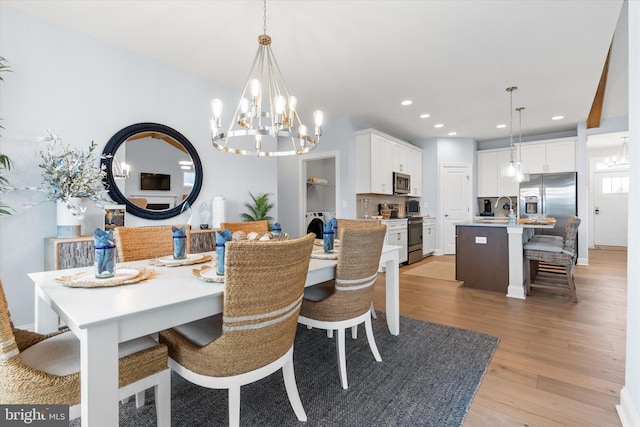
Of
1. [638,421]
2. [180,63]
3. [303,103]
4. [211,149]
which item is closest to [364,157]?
[303,103]

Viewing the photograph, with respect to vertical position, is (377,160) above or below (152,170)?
above

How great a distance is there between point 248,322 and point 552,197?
6747 millimetres

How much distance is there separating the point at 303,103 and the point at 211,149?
1.63 meters

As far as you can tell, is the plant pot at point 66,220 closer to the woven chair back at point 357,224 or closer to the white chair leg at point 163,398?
the white chair leg at point 163,398

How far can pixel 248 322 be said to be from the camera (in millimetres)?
1184

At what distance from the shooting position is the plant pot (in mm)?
2559

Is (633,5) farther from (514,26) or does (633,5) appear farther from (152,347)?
(152,347)

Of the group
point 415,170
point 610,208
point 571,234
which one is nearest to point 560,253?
point 571,234

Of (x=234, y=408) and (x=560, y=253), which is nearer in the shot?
(x=234, y=408)

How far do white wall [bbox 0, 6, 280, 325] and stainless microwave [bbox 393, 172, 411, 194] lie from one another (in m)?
3.74

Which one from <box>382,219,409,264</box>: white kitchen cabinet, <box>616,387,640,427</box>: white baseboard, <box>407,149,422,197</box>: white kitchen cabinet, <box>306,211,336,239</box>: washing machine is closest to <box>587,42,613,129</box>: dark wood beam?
<box>407,149,422,197</box>: white kitchen cabinet

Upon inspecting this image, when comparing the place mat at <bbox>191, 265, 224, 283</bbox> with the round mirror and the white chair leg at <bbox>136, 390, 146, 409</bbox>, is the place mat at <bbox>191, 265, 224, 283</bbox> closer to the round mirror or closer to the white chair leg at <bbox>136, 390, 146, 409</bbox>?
the white chair leg at <bbox>136, 390, 146, 409</bbox>

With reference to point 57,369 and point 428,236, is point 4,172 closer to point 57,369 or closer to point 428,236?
point 57,369

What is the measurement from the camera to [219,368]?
1.20 m
